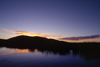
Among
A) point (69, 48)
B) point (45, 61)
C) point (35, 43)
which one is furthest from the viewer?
point (35, 43)

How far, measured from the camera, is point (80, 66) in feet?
50.6

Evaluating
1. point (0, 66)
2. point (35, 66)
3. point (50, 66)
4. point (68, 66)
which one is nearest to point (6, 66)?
point (0, 66)

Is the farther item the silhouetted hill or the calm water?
the silhouetted hill

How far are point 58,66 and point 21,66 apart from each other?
6.80m

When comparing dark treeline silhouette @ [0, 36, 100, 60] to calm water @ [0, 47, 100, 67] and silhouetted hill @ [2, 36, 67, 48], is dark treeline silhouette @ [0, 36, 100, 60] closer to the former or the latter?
silhouetted hill @ [2, 36, 67, 48]

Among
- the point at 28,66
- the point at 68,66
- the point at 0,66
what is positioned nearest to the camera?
the point at 0,66

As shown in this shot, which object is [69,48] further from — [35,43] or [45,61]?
[35,43]

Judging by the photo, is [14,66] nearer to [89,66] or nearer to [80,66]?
[80,66]

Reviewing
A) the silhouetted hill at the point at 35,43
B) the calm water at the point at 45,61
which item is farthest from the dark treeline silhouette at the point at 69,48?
the calm water at the point at 45,61

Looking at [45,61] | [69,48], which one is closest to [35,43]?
[69,48]

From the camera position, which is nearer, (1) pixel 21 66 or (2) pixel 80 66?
(1) pixel 21 66

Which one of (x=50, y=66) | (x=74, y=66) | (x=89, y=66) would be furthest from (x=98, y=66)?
(x=50, y=66)

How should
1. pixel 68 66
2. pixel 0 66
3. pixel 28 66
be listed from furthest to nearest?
pixel 68 66 < pixel 28 66 < pixel 0 66

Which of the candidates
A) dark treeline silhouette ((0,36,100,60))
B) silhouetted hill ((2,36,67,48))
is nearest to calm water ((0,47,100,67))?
dark treeline silhouette ((0,36,100,60))
